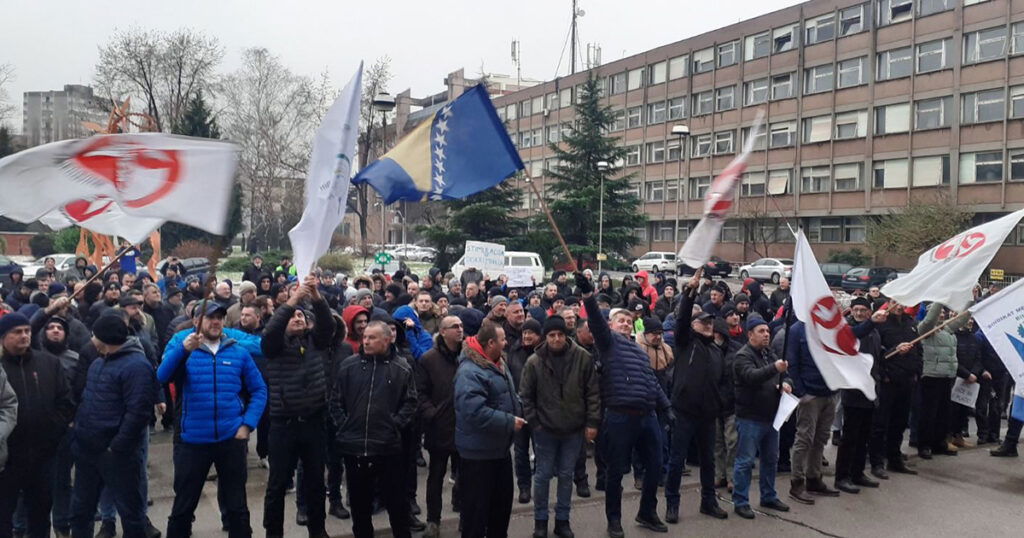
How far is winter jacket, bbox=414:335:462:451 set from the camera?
659 centimetres

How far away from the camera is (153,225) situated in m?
5.38

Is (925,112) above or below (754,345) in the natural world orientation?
above

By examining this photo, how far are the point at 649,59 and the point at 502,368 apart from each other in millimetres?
57529

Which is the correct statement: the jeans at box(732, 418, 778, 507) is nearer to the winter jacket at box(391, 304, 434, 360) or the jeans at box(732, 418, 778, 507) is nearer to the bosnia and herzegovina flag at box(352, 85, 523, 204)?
the winter jacket at box(391, 304, 434, 360)

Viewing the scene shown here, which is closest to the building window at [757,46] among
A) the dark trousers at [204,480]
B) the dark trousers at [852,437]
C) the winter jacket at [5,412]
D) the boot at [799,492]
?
the dark trousers at [852,437]

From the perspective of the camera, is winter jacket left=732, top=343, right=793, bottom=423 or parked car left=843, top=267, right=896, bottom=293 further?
parked car left=843, top=267, right=896, bottom=293

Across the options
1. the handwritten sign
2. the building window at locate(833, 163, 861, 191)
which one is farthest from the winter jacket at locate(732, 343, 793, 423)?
the building window at locate(833, 163, 861, 191)

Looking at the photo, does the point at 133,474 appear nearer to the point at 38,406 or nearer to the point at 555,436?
the point at 38,406

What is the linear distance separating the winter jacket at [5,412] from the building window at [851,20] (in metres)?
49.0

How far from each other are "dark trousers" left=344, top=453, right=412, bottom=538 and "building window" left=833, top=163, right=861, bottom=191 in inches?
1815

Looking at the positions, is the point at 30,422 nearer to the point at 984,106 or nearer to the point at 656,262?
the point at 656,262

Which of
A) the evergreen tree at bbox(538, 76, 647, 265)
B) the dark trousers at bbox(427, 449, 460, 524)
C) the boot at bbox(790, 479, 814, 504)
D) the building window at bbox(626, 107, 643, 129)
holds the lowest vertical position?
the boot at bbox(790, 479, 814, 504)

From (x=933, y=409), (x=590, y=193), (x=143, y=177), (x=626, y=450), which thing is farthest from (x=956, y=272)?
(x=590, y=193)

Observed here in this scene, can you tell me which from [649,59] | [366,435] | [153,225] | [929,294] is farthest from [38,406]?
[649,59]
